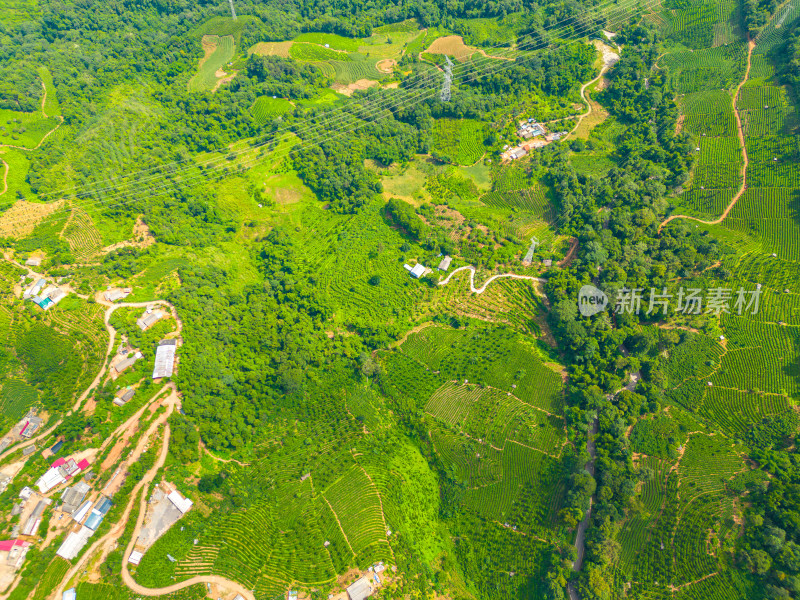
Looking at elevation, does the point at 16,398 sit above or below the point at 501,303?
above

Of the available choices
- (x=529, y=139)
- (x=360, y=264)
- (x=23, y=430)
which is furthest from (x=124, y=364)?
(x=529, y=139)

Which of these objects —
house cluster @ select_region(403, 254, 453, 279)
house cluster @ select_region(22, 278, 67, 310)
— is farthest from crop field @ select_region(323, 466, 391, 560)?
house cluster @ select_region(22, 278, 67, 310)

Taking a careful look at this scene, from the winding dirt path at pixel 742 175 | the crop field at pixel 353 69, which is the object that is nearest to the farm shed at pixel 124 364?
the crop field at pixel 353 69

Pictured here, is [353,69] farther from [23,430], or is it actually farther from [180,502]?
[180,502]

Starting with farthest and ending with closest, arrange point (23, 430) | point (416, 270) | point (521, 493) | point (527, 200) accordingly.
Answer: point (527, 200) → point (416, 270) → point (521, 493) → point (23, 430)

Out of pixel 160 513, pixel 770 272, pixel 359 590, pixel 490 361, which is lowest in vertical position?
pixel 359 590
